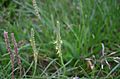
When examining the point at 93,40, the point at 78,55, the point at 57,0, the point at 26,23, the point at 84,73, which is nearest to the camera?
the point at 84,73

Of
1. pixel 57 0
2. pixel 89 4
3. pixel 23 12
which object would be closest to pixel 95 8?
pixel 89 4

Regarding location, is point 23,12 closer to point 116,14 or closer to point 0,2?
point 0,2

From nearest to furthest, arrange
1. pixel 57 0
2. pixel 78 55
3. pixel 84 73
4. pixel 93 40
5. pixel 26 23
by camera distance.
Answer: pixel 84 73 → pixel 78 55 → pixel 93 40 → pixel 26 23 → pixel 57 0

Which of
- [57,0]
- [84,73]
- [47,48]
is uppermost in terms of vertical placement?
[57,0]

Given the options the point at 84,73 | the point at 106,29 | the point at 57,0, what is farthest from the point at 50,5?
the point at 84,73

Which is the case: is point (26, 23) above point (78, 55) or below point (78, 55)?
above

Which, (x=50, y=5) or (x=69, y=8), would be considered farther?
(x=69, y=8)

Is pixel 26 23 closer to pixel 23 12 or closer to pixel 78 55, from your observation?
pixel 23 12
